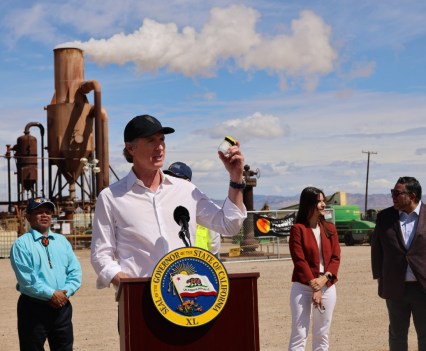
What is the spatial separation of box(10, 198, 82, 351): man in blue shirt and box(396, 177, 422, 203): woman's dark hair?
110 inches

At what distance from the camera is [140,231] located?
3662mm

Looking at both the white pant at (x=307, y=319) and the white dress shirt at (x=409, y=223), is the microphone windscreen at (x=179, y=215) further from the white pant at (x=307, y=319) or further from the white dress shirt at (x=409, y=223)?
the white dress shirt at (x=409, y=223)

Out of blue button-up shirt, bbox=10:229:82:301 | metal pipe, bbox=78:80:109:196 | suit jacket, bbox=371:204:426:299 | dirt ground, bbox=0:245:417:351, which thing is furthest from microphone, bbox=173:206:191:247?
metal pipe, bbox=78:80:109:196

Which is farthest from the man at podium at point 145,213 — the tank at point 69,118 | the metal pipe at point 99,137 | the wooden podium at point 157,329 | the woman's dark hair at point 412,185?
the tank at point 69,118

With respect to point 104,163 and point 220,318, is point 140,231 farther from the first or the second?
point 104,163

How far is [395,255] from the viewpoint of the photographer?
623 centimetres

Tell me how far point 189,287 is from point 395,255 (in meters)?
3.41

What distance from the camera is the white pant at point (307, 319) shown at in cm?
615

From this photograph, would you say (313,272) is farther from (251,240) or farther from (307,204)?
(251,240)

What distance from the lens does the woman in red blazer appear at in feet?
20.2

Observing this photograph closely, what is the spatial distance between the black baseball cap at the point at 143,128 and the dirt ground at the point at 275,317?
17.0ft

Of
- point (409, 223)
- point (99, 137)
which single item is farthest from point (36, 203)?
point (99, 137)

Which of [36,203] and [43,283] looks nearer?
[43,283]

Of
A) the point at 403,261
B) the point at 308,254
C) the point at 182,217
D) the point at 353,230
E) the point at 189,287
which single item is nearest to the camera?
the point at 189,287
